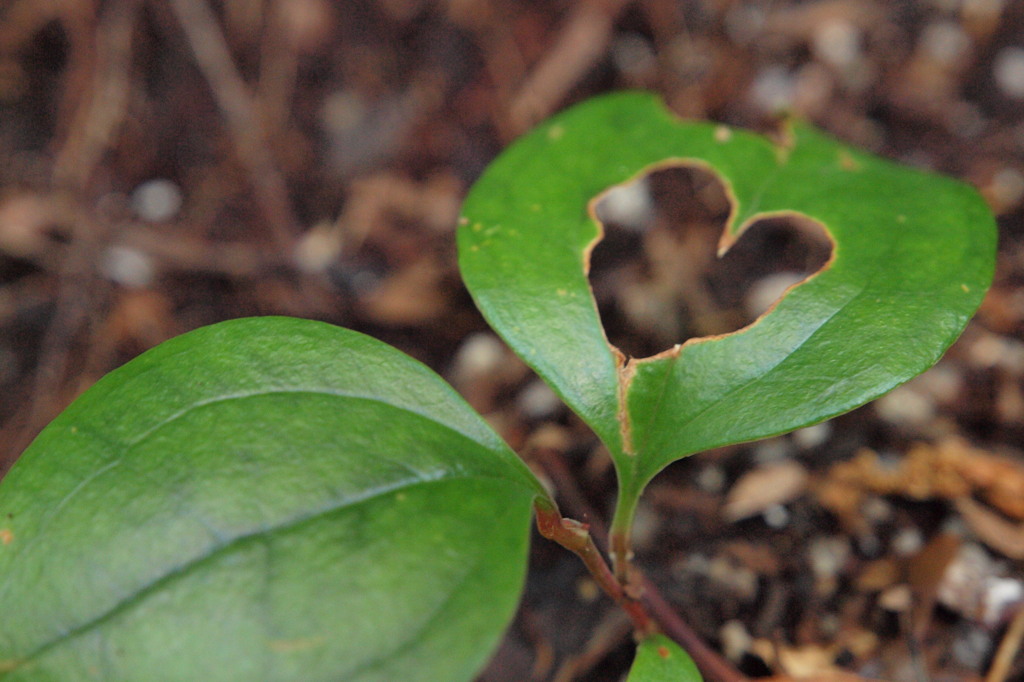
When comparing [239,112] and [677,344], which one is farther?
[239,112]

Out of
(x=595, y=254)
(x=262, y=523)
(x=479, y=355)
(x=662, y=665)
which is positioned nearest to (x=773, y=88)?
(x=595, y=254)

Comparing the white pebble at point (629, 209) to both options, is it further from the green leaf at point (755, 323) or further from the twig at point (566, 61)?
the green leaf at point (755, 323)

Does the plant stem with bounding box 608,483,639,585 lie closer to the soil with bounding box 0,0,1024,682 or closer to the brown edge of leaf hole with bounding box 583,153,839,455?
the brown edge of leaf hole with bounding box 583,153,839,455

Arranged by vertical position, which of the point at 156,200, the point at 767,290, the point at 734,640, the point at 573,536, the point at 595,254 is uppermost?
the point at 156,200

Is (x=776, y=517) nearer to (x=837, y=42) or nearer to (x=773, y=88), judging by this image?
(x=773, y=88)

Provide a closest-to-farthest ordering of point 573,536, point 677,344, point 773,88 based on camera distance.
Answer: point 573,536
point 677,344
point 773,88

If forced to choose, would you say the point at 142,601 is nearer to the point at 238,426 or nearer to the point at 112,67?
the point at 238,426

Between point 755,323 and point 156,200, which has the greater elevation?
point 156,200

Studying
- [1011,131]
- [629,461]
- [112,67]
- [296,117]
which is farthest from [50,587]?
[1011,131]
